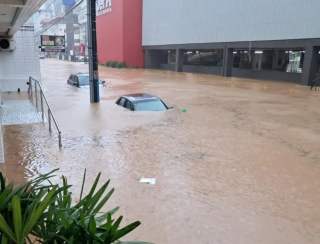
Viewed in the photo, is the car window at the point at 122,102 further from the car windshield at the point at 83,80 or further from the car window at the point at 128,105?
the car windshield at the point at 83,80

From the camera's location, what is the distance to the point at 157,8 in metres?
44.1

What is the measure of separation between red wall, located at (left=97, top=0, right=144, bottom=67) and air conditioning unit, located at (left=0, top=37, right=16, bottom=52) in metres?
28.8

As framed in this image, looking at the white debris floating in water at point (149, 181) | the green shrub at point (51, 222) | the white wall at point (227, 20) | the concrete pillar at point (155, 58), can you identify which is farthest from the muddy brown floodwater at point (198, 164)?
the concrete pillar at point (155, 58)

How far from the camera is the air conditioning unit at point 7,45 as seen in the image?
18.8 meters

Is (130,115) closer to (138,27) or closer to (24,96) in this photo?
(24,96)

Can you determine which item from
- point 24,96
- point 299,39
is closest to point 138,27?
point 299,39

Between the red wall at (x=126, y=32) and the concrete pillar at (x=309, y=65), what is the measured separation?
88.7 feet

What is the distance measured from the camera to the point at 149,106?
51.4 ft

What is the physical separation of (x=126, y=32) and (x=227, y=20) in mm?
18146

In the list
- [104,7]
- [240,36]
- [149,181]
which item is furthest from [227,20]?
[149,181]

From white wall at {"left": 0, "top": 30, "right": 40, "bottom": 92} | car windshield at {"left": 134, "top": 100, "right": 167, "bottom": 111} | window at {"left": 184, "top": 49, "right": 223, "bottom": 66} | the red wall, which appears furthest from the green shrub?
the red wall

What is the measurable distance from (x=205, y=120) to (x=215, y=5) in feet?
77.2

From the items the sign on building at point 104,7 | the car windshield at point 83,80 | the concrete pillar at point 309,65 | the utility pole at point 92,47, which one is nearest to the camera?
the utility pole at point 92,47

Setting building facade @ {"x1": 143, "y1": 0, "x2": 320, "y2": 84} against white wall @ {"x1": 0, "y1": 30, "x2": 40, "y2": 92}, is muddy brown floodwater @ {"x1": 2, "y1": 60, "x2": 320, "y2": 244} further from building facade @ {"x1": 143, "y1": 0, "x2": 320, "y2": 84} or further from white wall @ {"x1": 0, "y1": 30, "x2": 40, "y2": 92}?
building facade @ {"x1": 143, "y1": 0, "x2": 320, "y2": 84}
